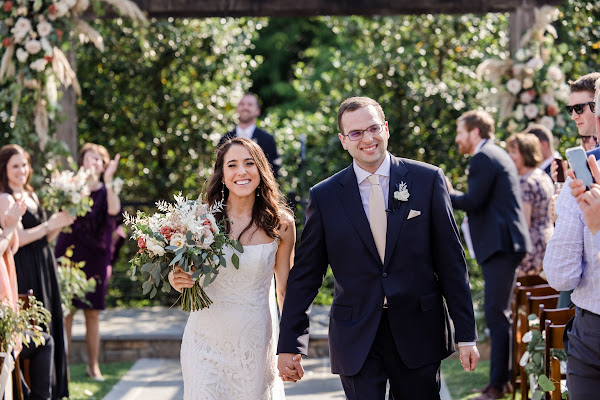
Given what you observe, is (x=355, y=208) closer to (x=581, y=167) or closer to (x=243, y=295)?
(x=243, y=295)

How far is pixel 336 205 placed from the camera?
4.25 meters

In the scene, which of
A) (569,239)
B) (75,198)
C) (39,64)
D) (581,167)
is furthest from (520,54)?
(581,167)

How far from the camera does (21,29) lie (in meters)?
8.54

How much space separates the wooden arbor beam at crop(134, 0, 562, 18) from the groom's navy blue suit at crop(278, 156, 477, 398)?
4.96 metres

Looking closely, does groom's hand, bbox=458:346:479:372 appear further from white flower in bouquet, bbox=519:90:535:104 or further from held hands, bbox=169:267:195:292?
white flower in bouquet, bbox=519:90:535:104

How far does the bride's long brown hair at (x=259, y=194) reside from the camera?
475cm

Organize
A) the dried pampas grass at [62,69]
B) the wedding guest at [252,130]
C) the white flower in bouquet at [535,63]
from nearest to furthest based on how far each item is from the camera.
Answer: the dried pampas grass at [62,69]
the white flower in bouquet at [535,63]
the wedding guest at [252,130]

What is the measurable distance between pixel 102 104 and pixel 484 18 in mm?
5508

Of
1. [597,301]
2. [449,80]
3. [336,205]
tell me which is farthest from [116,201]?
[449,80]

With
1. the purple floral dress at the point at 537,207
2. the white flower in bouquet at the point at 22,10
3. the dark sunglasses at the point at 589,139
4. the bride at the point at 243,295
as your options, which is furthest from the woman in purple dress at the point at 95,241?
the dark sunglasses at the point at 589,139

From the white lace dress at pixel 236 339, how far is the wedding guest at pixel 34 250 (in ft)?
7.45

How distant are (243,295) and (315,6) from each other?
4.96m

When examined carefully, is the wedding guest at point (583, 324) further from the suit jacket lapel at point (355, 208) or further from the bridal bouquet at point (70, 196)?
the bridal bouquet at point (70, 196)

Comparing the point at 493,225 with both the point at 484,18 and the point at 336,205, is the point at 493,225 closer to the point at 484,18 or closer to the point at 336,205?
the point at 336,205
